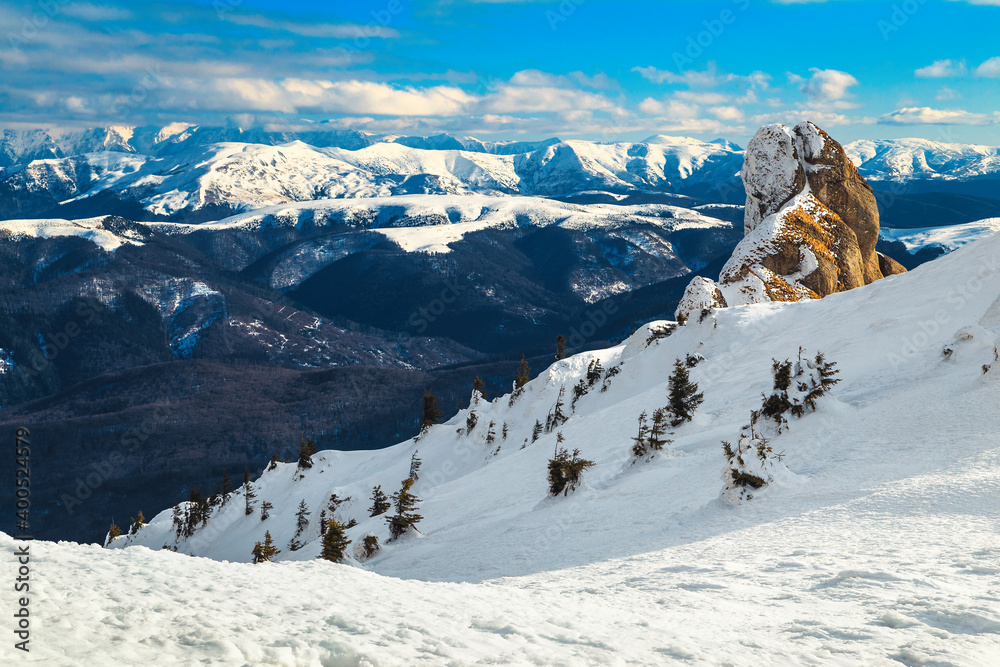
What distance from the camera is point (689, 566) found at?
551 inches

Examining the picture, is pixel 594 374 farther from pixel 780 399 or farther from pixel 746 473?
pixel 746 473

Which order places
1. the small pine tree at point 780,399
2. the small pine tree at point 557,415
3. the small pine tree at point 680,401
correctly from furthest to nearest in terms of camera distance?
the small pine tree at point 557,415 < the small pine tree at point 680,401 < the small pine tree at point 780,399

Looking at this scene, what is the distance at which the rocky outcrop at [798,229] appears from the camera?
53219mm

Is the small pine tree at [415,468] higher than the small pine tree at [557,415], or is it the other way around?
the small pine tree at [557,415]

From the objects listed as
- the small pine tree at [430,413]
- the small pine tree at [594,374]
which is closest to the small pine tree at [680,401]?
the small pine tree at [594,374]

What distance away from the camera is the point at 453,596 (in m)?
12.4

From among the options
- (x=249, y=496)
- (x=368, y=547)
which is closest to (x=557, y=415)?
(x=368, y=547)

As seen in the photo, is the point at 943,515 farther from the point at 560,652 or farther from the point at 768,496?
the point at 560,652

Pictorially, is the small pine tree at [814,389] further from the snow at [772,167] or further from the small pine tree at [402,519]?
the snow at [772,167]

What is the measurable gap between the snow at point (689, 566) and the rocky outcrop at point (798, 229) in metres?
21.6

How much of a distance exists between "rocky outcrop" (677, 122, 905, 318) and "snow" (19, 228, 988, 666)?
21585mm

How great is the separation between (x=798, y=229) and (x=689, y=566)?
5055cm

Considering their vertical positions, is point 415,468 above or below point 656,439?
below

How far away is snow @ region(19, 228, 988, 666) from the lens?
8906 millimetres
